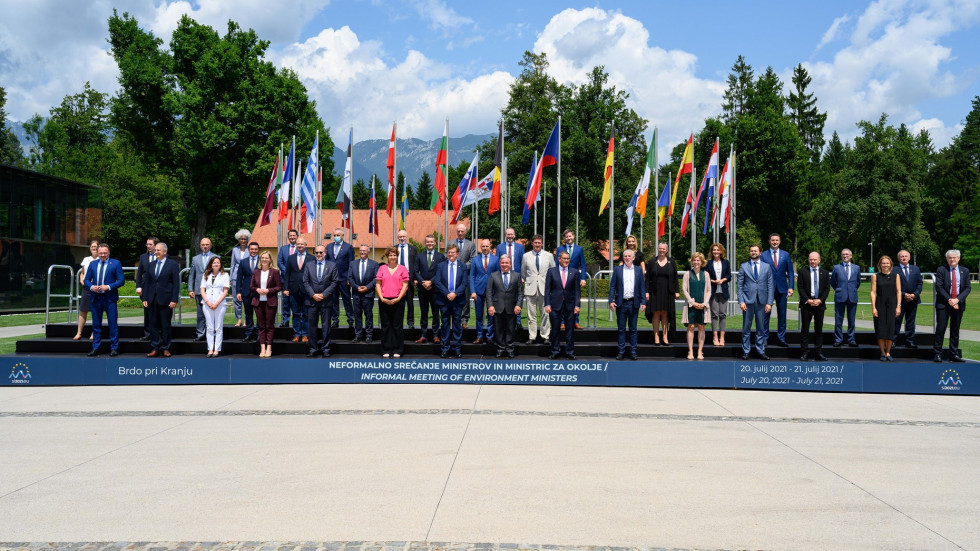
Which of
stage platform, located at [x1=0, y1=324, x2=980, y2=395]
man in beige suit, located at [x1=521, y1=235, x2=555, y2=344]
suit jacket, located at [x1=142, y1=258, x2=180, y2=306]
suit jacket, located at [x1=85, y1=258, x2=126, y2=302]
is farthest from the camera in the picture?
man in beige suit, located at [x1=521, y1=235, x2=555, y2=344]

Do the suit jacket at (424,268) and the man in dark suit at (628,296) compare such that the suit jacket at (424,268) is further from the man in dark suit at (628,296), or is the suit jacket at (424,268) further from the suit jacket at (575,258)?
the man in dark suit at (628,296)

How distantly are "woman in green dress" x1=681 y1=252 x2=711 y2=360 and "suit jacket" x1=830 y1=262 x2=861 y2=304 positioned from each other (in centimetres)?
264

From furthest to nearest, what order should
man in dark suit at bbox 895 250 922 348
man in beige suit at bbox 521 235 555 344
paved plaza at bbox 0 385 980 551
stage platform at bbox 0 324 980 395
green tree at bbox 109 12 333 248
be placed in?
1. green tree at bbox 109 12 333 248
2. man in beige suit at bbox 521 235 555 344
3. man in dark suit at bbox 895 250 922 348
4. stage platform at bbox 0 324 980 395
5. paved plaza at bbox 0 385 980 551

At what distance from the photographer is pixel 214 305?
11.8 meters

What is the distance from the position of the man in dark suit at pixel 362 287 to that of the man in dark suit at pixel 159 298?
297 cm

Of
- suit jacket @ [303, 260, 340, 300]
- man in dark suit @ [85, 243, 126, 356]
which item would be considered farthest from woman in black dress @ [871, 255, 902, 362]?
man in dark suit @ [85, 243, 126, 356]

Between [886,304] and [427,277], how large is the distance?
25.9ft

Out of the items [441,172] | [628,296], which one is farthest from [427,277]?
[441,172]

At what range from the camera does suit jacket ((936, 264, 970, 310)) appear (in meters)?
12.0

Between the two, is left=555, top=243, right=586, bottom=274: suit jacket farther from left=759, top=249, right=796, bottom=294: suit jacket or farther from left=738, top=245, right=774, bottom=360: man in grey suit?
left=759, top=249, right=796, bottom=294: suit jacket

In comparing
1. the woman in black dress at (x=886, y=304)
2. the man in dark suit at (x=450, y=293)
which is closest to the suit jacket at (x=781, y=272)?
the woman in black dress at (x=886, y=304)

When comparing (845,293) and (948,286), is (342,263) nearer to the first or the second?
(845,293)

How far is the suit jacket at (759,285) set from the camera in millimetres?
11875

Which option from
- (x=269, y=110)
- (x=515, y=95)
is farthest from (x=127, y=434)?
(x=515, y=95)
